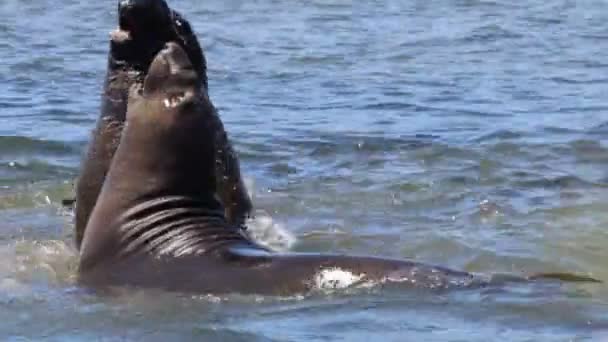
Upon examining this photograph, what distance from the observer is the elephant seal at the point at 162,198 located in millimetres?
5977

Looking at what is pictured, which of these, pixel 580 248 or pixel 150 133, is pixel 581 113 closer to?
pixel 580 248

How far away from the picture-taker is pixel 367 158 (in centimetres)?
1002

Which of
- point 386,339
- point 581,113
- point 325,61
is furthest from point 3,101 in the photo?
point 386,339

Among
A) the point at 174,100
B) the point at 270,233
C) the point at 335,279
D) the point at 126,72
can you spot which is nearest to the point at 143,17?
the point at 126,72

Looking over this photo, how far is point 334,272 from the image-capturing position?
18.7 ft

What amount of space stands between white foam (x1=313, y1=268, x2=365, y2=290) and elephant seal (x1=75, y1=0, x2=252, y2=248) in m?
1.14

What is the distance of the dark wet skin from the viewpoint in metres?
5.95

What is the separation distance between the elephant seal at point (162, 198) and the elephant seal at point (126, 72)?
1.42 ft

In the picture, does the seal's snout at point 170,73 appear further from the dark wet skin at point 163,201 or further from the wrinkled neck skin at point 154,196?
the wrinkled neck skin at point 154,196

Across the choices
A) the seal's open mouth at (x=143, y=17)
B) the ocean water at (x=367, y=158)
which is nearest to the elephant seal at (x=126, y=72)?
the seal's open mouth at (x=143, y=17)

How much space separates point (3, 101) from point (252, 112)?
2.10 m

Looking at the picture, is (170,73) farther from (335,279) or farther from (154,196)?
(335,279)

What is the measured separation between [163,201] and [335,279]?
91 cm

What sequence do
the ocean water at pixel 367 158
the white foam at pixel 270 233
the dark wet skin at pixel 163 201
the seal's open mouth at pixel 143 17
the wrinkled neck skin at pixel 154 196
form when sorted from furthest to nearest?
the white foam at pixel 270 233 < the seal's open mouth at pixel 143 17 < the wrinkled neck skin at pixel 154 196 < the dark wet skin at pixel 163 201 < the ocean water at pixel 367 158
